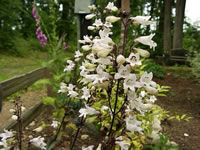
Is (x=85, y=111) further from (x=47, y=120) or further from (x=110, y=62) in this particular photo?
(x=47, y=120)

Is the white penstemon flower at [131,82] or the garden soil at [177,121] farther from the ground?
the white penstemon flower at [131,82]

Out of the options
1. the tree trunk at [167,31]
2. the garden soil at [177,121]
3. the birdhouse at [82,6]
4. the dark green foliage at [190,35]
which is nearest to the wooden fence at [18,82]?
the garden soil at [177,121]

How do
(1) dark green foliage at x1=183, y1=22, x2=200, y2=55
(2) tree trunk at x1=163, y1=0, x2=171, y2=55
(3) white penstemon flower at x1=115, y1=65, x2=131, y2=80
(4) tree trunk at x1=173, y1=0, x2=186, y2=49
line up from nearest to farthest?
1. (3) white penstemon flower at x1=115, y1=65, x2=131, y2=80
2. (4) tree trunk at x1=173, y1=0, x2=186, y2=49
3. (2) tree trunk at x1=163, y1=0, x2=171, y2=55
4. (1) dark green foliage at x1=183, y1=22, x2=200, y2=55

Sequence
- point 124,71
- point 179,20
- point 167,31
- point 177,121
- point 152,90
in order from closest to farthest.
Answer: point 124,71 → point 152,90 → point 177,121 → point 179,20 → point 167,31

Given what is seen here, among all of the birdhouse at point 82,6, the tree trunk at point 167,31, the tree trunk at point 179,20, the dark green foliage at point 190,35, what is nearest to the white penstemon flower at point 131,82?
the birdhouse at point 82,6

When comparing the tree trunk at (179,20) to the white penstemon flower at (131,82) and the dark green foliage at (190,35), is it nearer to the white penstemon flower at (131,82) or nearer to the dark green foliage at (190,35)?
the dark green foliage at (190,35)

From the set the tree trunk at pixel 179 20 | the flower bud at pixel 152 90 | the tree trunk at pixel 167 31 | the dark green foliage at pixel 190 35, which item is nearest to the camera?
the flower bud at pixel 152 90

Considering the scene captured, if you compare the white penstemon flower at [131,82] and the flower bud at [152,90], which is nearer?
the white penstemon flower at [131,82]

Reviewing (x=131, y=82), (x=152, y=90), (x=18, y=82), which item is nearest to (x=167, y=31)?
(x=18, y=82)

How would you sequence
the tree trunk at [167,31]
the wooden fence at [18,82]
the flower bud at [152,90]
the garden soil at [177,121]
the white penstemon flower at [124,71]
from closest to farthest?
the white penstemon flower at [124,71], the flower bud at [152,90], the garden soil at [177,121], the wooden fence at [18,82], the tree trunk at [167,31]

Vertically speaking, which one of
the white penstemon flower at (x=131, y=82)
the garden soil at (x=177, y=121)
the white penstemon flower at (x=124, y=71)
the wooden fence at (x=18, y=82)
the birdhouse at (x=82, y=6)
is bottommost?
the garden soil at (x=177, y=121)

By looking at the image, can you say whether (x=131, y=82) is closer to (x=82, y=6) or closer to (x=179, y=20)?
(x=82, y=6)

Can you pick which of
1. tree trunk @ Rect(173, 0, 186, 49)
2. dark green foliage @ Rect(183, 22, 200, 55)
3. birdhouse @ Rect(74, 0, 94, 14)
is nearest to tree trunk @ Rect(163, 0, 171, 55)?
tree trunk @ Rect(173, 0, 186, 49)

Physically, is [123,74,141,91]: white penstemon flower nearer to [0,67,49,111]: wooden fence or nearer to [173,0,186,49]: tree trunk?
[0,67,49,111]: wooden fence
